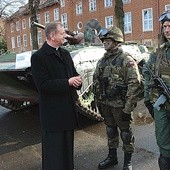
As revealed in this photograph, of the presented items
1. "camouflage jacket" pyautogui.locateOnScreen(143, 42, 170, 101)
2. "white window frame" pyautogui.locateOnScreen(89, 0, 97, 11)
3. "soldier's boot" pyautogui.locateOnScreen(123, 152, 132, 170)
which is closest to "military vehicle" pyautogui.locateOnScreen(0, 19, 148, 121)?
"soldier's boot" pyautogui.locateOnScreen(123, 152, 132, 170)

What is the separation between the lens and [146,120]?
7562 millimetres

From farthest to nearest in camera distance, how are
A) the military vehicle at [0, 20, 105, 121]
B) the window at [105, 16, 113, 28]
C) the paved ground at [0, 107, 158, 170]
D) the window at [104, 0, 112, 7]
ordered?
1. the window at [105, 16, 113, 28]
2. the window at [104, 0, 112, 7]
3. the military vehicle at [0, 20, 105, 121]
4. the paved ground at [0, 107, 158, 170]

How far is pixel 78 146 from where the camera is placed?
605 cm

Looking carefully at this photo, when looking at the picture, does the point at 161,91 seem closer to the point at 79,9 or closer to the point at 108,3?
the point at 108,3

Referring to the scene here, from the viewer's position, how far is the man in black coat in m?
3.91

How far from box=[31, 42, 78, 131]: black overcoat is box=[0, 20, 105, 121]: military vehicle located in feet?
7.92

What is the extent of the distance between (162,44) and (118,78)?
3.26 feet

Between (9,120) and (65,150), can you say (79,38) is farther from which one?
(65,150)

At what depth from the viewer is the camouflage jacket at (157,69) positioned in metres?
3.64

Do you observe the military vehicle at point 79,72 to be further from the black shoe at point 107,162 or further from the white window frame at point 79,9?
the white window frame at point 79,9

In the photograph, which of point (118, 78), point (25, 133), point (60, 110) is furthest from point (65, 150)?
point (25, 133)

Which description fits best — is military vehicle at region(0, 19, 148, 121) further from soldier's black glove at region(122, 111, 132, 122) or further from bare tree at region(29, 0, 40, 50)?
bare tree at region(29, 0, 40, 50)

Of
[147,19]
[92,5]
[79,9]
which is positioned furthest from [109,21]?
[147,19]

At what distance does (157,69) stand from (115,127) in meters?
1.43
